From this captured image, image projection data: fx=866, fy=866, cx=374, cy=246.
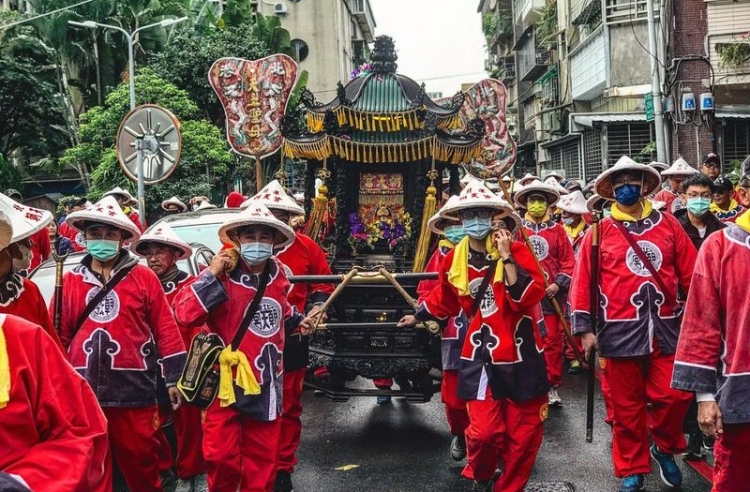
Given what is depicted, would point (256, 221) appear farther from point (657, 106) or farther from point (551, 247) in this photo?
point (657, 106)

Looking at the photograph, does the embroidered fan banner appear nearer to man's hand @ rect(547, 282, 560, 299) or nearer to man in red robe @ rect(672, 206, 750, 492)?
man's hand @ rect(547, 282, 560, 299)

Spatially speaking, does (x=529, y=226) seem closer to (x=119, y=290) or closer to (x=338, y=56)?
(x=119, y=290)

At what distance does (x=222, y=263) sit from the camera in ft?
16.5

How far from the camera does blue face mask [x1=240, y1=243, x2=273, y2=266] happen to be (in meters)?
5.17

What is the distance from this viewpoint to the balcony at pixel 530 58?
38.2 m

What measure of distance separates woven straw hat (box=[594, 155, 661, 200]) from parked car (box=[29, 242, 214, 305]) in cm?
311

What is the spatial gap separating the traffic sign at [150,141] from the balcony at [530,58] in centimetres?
2931

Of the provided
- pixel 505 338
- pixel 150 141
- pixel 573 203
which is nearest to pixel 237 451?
pixel 505 338

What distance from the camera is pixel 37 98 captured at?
3216 centimetres

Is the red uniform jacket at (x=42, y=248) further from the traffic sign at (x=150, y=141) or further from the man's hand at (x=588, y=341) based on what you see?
the man's hand at (x=588, y=341)

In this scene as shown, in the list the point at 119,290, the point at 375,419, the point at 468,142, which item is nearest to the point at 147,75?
the point at 468,142

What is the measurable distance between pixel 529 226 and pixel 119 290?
4.88 meters

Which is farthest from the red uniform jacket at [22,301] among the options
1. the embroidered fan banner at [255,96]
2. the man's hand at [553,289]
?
the embroidered fan banner at [255,96]

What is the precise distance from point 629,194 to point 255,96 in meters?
6.17
